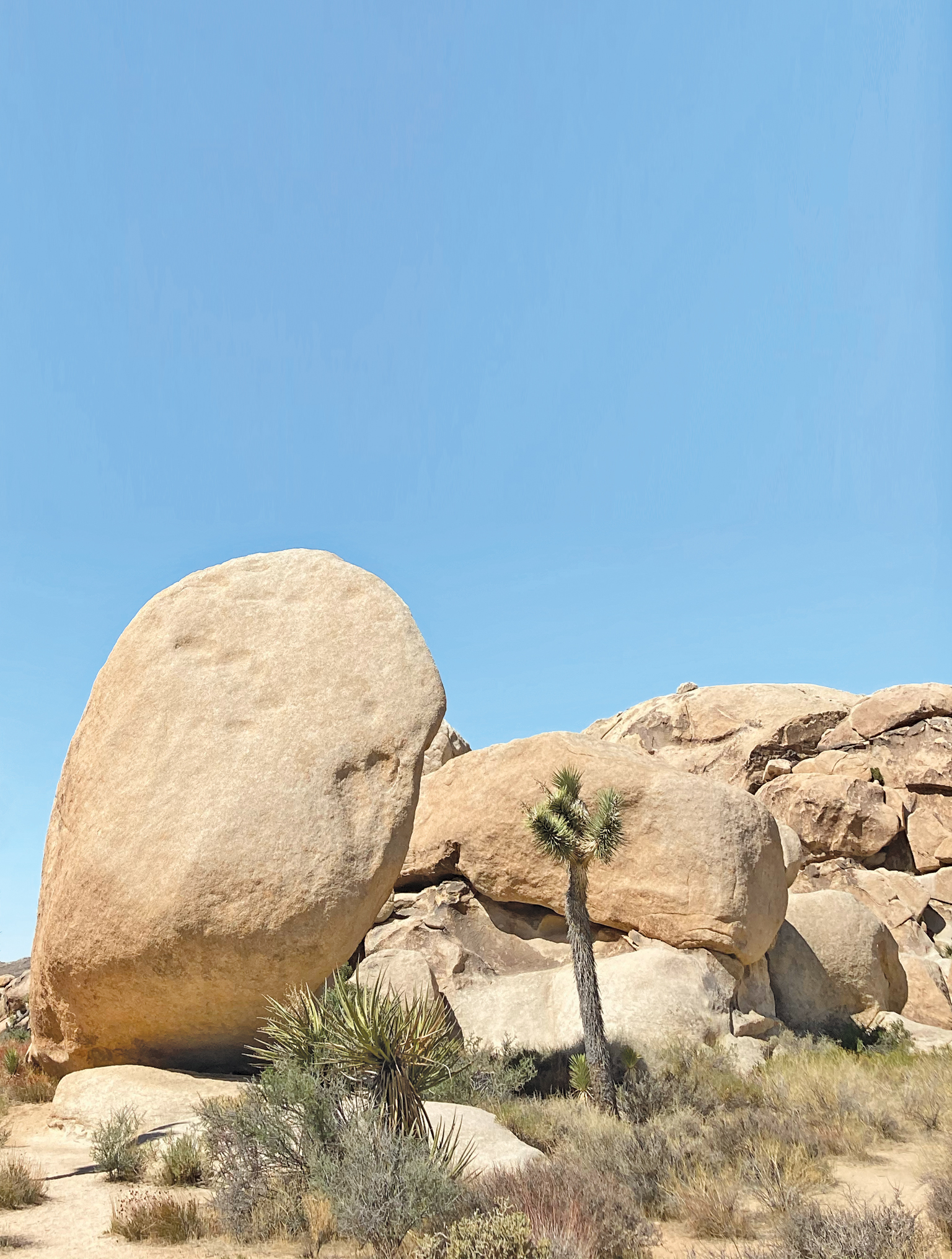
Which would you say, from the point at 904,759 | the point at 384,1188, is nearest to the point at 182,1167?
the point at 384,1188

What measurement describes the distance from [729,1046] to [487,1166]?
6838 millimetres

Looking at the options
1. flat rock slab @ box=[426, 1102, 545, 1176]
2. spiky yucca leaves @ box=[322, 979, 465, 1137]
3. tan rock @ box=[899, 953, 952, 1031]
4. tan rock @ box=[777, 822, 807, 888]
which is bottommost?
tan rock @ box=[899, 953, 952, 1031]

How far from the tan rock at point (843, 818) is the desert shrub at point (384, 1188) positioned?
59.7 feet

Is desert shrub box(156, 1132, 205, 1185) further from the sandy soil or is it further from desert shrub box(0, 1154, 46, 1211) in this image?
desert shrub box(0, 1154, 46, 1211)

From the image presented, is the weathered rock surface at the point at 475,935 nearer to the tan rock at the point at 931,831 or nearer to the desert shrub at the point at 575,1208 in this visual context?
the desert shrub at the point at 575,1208

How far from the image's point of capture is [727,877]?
14.6 metres

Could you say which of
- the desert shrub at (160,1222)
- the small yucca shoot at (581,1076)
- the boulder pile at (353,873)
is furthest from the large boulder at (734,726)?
the desert shrub at (160,1222)

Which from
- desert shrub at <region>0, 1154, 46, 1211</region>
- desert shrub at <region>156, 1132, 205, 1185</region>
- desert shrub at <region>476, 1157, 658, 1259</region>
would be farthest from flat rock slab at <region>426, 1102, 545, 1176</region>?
desert shrub at <region>0, 1154, 46, 1211</region>

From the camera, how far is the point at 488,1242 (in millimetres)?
5242

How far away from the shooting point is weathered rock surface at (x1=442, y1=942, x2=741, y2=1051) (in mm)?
12969

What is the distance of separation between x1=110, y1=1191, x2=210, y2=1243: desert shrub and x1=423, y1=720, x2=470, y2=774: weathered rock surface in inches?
521

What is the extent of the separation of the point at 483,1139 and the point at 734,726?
22428 mm

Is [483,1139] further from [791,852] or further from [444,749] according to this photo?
[444,749]

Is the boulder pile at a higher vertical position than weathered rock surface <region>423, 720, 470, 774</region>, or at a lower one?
lower
